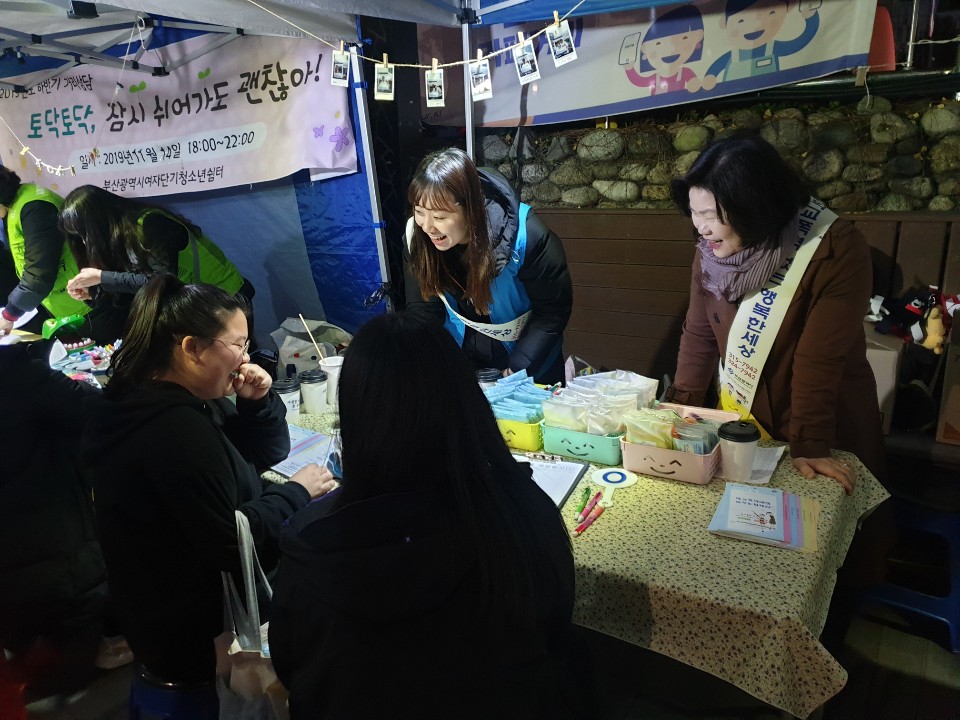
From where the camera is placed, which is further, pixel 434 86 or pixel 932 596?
pixel 434 86

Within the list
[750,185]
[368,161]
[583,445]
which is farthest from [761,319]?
[368,161]

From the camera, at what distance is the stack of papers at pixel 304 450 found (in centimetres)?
189

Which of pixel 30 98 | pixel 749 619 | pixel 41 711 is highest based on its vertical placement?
pixel 30 98

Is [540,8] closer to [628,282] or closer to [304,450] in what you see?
[628,282]

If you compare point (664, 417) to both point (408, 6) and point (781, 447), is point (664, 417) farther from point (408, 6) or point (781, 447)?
point (408, 6)

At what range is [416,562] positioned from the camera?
0.98 metres

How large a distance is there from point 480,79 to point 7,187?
1.97 meters

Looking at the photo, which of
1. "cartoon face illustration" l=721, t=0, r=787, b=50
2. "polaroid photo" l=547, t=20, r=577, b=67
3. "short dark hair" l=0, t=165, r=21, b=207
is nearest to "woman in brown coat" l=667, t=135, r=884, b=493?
"polaroid photo" l=547, t=20, r=577, b=67

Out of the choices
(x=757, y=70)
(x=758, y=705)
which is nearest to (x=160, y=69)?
(x=757, y=70)

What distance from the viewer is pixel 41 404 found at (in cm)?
114

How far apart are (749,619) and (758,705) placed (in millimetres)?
1067

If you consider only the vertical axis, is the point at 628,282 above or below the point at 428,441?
below

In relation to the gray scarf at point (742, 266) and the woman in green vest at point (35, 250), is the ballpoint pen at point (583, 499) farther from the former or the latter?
the woman in green vest at point (35, 250)

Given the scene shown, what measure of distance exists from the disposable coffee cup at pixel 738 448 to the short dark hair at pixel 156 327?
1.30 m
